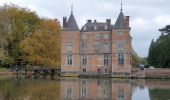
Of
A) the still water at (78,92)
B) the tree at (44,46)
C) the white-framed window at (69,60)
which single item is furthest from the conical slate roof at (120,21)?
the still water at (78,92)

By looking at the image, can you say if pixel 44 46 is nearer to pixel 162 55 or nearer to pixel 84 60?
pixel 84 60

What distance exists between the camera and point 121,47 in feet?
183

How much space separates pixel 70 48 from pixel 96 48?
3.55 meters

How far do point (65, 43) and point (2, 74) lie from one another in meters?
9.53

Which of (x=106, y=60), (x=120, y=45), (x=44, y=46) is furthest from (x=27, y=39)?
(x=120, y=45)

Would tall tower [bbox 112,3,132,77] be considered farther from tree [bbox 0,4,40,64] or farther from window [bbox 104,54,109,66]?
tree [bbox 0,4,40,64]

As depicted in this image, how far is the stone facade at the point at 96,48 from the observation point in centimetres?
5538

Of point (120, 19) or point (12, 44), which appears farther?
point (12, 44)

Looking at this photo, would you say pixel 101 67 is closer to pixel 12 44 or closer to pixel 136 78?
pixel 136 78

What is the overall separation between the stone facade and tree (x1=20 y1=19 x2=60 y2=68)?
9.34ft

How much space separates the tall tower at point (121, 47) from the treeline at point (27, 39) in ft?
29.5

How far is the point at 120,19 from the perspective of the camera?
55062 mm

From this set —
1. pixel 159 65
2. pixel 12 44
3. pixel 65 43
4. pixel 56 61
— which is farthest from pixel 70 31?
pixel 159 65

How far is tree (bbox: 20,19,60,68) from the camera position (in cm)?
5803
